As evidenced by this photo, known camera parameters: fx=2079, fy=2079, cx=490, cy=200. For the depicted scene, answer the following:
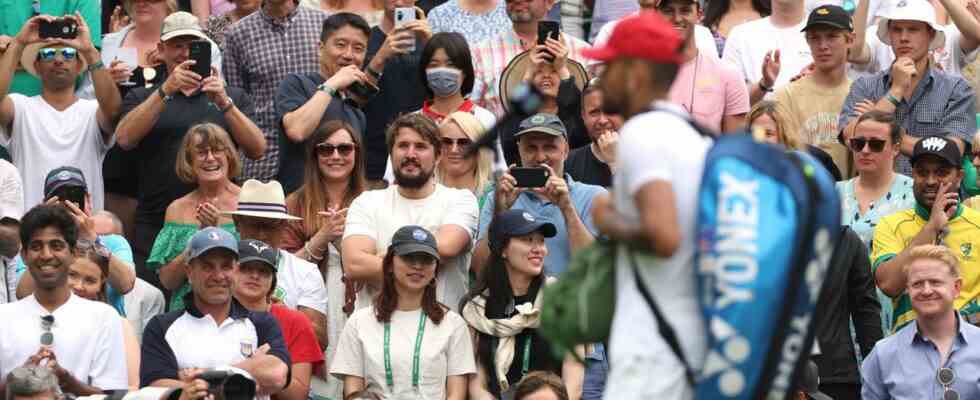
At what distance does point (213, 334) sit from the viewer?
39.1 ft

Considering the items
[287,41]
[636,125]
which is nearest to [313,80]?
[287,41]

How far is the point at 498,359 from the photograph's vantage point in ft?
40.5

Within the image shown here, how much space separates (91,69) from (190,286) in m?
2.57

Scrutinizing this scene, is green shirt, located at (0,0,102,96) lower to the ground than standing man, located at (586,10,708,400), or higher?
higher

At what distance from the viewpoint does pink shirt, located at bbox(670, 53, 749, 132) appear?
48.4ft

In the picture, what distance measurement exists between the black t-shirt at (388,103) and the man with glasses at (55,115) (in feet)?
6.25

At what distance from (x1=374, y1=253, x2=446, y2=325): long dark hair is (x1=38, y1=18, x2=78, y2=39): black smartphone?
3637mm

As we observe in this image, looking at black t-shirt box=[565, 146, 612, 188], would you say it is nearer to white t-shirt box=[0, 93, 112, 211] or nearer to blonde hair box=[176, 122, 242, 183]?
blonde hair box=[176, 122, 242, 183]

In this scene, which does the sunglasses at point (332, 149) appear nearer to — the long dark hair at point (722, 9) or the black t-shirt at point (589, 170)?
the black t-shirt at point (589, 170)

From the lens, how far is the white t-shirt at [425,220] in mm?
12945

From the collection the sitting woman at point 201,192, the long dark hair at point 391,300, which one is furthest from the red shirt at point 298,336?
the sitting woman at point 201,192

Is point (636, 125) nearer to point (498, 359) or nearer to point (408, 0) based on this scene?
point (498, 359)

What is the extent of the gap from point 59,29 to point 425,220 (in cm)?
341

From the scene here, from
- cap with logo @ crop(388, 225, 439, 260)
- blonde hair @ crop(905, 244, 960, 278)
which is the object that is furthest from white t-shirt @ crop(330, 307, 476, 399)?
blonde hair @ crop(905, 244, 960, 278)
